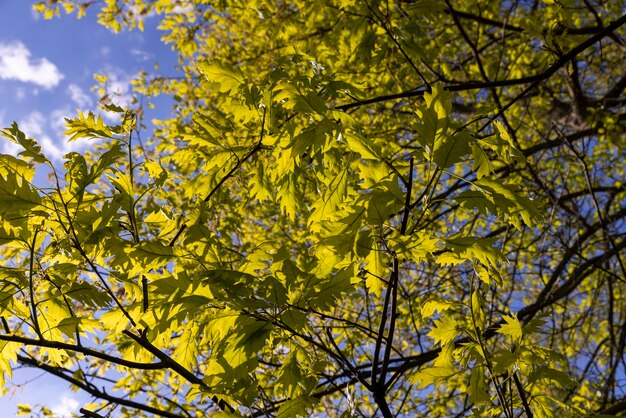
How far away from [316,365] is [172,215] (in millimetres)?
773

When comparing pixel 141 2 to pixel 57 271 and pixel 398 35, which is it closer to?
pixel 398 35

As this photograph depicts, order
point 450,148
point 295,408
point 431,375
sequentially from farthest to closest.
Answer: point 431,375 → point 295,408 → point 450,148

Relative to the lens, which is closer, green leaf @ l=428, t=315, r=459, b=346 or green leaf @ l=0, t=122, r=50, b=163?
green leaf @ l=0, t=122, r=50, b=163

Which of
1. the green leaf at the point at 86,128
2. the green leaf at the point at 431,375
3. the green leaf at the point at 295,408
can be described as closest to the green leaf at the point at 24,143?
the green leaf at the point at 86,128

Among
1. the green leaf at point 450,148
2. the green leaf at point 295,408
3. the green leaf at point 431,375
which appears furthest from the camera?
the green leaf at point 431,375

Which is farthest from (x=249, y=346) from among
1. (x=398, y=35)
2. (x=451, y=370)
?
(x=398, y=35)

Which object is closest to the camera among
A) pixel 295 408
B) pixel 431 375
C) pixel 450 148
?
pixel 450 148

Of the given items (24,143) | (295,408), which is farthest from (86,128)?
(295,408)

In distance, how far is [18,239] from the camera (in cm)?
135

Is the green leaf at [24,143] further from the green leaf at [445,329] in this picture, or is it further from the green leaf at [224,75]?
the green leaf at [445,329]

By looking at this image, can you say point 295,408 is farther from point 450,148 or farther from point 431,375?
point 450,148

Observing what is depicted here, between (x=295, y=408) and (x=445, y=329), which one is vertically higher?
(x=445, y=329)

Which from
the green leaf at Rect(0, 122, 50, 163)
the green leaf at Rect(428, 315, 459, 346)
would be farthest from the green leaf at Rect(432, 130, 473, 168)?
the green leaf at Rect(0, 122, 50, 163)

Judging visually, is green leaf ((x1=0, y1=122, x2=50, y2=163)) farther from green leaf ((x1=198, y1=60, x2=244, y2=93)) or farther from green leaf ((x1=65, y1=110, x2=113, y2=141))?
green leaf ((x1=198, y1=60, x2=244, y2=93))
